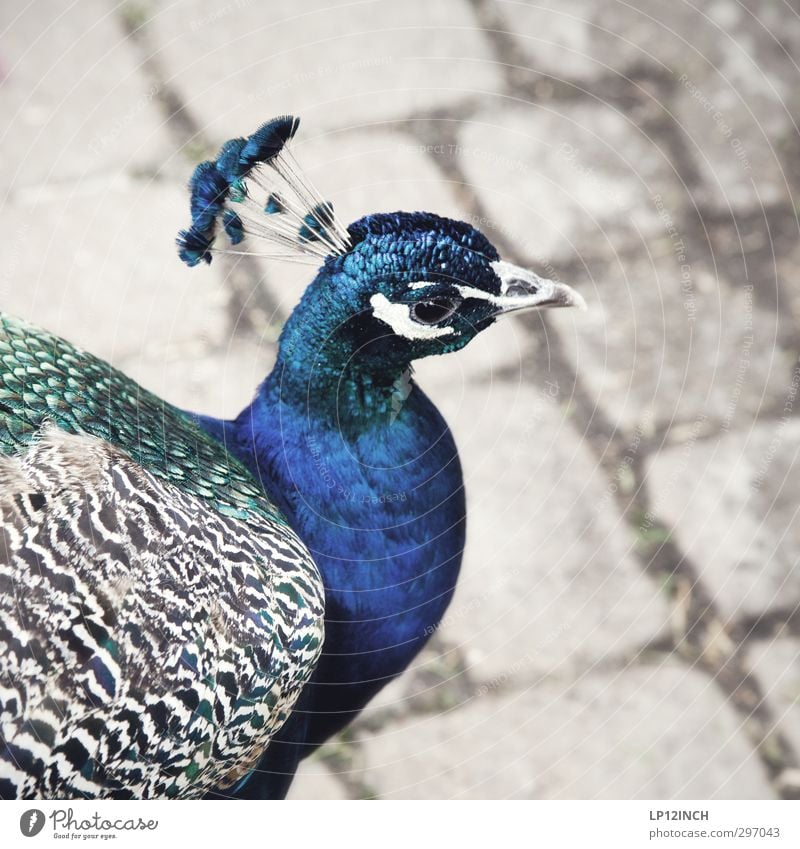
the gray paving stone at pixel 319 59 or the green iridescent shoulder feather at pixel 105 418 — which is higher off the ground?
the gray paving stone at pixel 319 59

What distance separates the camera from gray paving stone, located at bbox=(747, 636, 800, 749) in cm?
104

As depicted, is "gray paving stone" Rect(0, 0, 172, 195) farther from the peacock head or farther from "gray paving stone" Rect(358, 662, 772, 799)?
"gray paving stone" Rect(358, 662, 772, 799)

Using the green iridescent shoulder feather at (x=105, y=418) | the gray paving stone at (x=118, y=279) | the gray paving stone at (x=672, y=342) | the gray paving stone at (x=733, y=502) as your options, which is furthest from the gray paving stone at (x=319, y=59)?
the gray paving stone at (x=733, y=502)

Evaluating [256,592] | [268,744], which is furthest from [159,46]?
[268,744]

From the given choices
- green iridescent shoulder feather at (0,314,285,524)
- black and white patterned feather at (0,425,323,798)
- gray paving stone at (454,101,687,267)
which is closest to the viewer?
black and white patterned feather at (0,425,323,798)

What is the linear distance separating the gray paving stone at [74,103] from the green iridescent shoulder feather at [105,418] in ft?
1.22

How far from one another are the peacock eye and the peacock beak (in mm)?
40

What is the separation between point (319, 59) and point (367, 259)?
1.78 ft

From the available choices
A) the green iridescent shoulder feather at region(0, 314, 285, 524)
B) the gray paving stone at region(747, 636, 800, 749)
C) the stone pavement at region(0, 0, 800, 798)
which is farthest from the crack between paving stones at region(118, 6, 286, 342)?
the gray paving stone at region(747, 636, 800, 749)

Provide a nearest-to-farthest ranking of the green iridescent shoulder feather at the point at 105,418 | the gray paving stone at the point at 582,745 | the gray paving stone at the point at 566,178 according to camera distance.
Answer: the green iridescent shoulder feather at the point at 105,418
the gray paving stone at the point at 582,745
the gray paving stone at the point at 566,178

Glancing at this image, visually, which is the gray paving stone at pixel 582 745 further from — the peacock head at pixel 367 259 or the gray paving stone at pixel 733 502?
the peacock head at pixel 367 259

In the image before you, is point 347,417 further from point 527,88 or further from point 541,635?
point 527,88

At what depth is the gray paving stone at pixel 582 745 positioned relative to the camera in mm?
1017

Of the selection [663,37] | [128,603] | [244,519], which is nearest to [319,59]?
[663,37]
